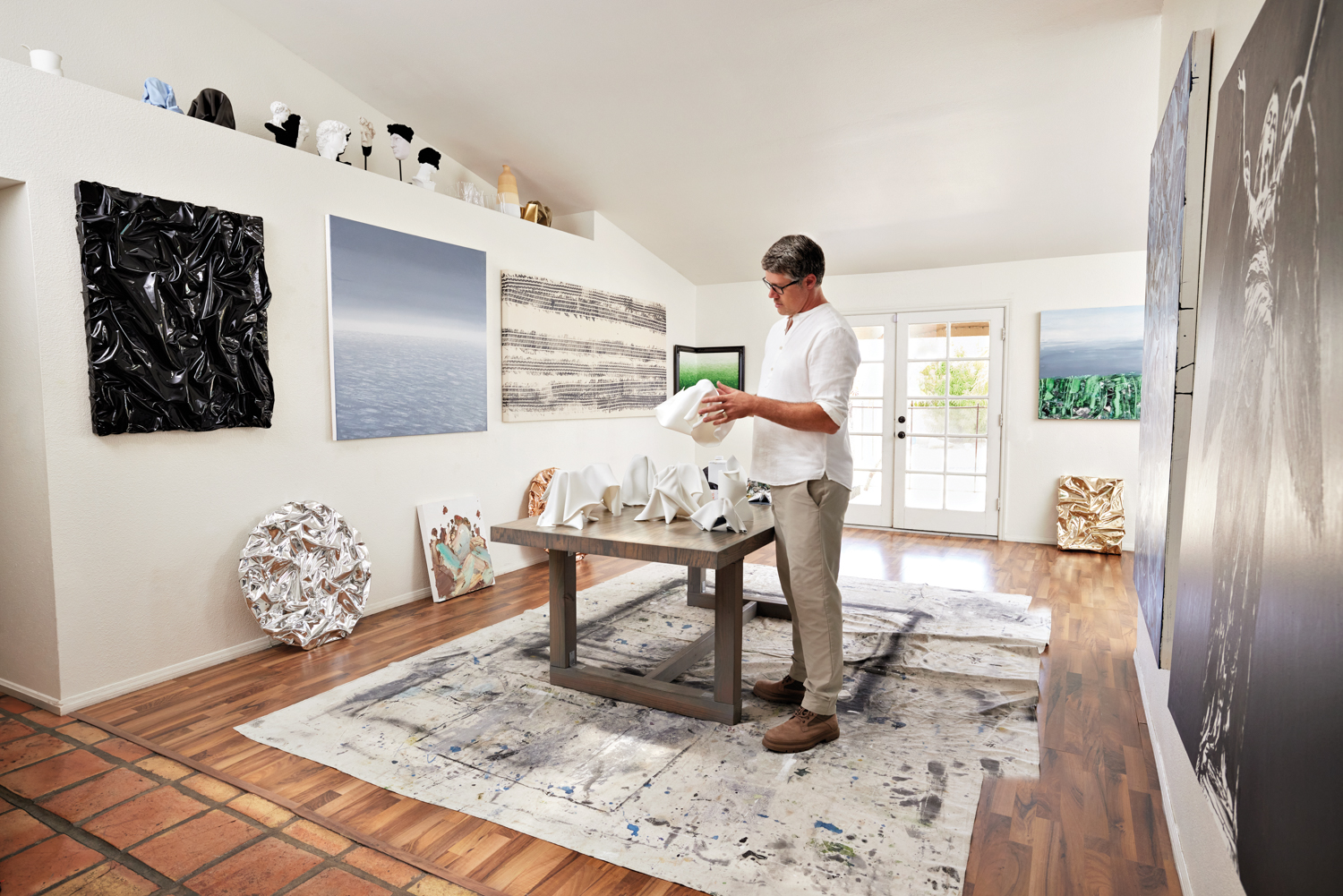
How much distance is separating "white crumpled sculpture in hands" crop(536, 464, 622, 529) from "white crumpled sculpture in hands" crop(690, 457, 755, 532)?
1.25 ft

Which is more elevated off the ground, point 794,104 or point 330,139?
point 794,104

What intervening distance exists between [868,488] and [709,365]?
1.88 meters

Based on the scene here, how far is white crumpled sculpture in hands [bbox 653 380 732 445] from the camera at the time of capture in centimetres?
230

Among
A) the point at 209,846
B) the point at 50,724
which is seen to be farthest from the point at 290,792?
the point at 50,724

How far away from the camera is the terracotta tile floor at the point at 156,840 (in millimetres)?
1625

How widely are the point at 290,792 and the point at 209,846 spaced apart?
0.25 meters

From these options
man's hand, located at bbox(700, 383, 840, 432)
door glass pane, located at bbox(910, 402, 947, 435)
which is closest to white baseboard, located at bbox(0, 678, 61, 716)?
man's hand, located at bbox(700, 383, 840, 432)

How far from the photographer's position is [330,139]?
11.4 ft

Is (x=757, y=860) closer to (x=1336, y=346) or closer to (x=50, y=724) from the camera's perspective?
(x=1336, y=346)

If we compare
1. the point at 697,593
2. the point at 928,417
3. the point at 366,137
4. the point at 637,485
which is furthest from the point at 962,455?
the point at 366,137

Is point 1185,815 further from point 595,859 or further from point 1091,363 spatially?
point 1091,363

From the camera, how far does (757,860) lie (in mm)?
1686

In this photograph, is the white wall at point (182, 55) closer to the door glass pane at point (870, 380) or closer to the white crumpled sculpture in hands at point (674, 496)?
the white crumpled sculpture in hands at point (674, 496)

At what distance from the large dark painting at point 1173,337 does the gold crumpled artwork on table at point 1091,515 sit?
10.1 ft
